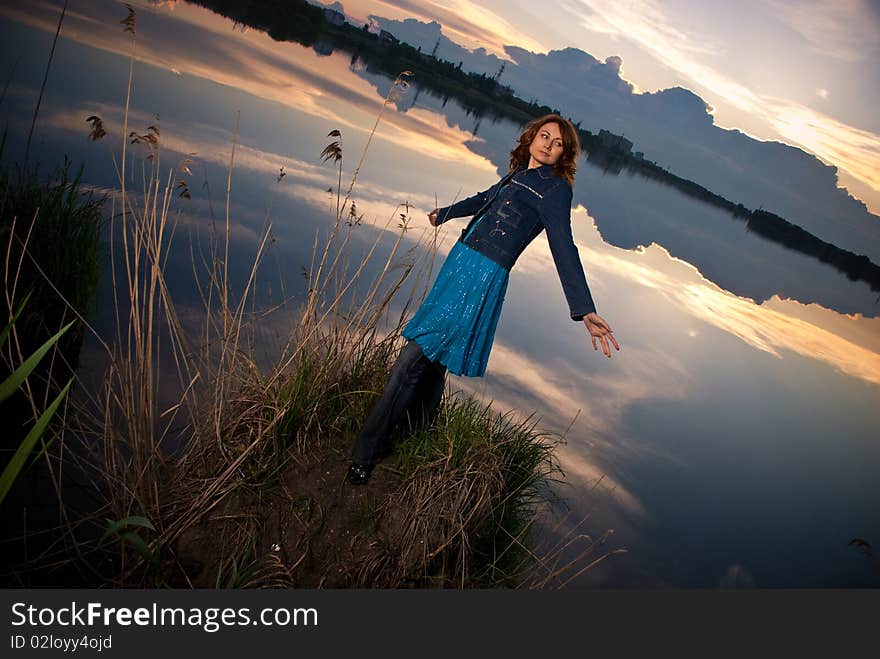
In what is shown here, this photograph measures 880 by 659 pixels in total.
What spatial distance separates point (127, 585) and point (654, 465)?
336cm

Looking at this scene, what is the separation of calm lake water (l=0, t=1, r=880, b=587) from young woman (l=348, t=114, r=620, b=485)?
254 mm

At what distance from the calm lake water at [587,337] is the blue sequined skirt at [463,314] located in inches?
13.2

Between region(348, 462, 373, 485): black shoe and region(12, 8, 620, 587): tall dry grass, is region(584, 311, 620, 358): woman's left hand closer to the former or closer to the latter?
region(12, 8, 620, 587): tall dry grass

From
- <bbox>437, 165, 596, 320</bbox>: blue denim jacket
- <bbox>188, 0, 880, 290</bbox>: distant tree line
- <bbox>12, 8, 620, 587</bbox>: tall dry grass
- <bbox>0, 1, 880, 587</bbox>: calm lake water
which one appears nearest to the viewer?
<bbox>12, 8, 620, 587</bbox>: tall dry grass

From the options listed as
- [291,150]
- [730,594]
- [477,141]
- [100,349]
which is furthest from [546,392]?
[477,141]

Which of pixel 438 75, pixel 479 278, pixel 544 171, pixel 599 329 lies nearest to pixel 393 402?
pixel 479 278

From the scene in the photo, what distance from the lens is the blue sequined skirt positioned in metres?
1.97

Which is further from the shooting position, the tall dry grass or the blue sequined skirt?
the blue sequined skirt

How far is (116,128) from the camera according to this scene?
4363 millimetres

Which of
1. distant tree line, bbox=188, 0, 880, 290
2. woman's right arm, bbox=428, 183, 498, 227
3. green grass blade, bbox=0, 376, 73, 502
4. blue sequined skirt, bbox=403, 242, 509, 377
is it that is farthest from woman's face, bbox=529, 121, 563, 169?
distant tree line, bbox=188, 0, 880, 290

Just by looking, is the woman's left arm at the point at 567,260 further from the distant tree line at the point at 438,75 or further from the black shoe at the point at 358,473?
the distant tree line at the point at 438,75

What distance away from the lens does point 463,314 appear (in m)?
1.97

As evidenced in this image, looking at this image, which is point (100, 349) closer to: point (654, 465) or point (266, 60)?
point (654, 465)

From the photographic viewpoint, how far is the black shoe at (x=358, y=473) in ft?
6.64
